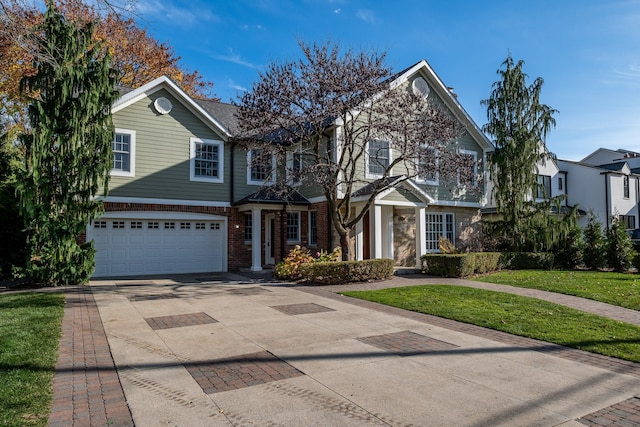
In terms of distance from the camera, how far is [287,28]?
13.7 metres

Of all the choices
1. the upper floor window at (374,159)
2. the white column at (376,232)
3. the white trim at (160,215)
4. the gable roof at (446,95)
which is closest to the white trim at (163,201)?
the white trim at (160,215)

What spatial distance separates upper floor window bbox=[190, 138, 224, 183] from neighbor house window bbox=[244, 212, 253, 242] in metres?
2.00

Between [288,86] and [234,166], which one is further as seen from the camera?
[234,166]

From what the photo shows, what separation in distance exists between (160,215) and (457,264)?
11.4m

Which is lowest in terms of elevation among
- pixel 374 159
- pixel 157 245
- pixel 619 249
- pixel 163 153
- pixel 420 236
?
pixel 619 249

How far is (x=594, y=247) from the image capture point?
17797 millimetres

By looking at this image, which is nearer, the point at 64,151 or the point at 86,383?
the point at 86,383

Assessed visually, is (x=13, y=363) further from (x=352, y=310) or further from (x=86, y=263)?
(x=86, y=263)

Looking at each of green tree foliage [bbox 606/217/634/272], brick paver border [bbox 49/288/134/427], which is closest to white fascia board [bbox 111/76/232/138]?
brick paver border [bbox 49/288/134/427]

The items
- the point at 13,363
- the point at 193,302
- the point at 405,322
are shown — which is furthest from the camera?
the point at 193,302

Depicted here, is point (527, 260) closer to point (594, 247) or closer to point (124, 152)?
point (594, 247)

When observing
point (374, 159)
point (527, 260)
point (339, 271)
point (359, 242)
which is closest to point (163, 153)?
point (374, 159)

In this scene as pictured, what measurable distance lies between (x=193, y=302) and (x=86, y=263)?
5108mm

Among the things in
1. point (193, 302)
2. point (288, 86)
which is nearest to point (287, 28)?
point (288, 86)
